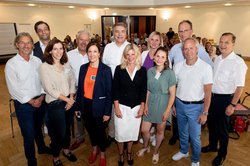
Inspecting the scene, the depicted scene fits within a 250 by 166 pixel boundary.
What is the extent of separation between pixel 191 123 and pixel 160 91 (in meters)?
0.56

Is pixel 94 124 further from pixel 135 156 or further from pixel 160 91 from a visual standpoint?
pixel 160 91

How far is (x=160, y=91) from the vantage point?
2.36 metres

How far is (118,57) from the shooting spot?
2801 mm

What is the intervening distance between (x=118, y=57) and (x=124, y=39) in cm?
28

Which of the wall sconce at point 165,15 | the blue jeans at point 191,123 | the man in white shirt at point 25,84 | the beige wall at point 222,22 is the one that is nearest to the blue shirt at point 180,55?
the blue jeans at point 191,123

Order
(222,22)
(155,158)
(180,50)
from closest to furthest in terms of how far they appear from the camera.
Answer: (155,158)
(180,50)
(222,22)

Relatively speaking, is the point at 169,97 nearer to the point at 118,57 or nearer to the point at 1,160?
the point at 118,57

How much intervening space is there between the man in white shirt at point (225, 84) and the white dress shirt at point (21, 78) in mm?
2241

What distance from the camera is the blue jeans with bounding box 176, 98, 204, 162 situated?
234 centimetres

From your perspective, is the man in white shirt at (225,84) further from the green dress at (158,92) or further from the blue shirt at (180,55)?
the green dress at (158,92)

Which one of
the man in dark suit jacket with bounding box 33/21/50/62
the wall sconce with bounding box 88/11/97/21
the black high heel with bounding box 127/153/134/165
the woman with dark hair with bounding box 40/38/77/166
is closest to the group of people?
the woman with dark hair with bounding box 40/38/77/166

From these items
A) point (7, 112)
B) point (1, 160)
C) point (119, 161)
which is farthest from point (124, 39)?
point (7, 112)

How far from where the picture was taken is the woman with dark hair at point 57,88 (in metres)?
2.20

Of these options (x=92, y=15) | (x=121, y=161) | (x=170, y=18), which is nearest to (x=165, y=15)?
(x=170, y=18)
